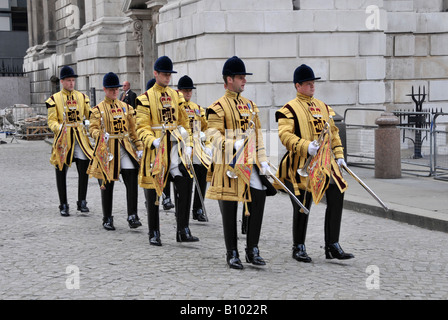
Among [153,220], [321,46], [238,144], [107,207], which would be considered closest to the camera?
[238,144]

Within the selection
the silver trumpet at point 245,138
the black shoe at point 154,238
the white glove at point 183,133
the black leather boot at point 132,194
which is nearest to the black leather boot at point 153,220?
the black shoe at point 154,238

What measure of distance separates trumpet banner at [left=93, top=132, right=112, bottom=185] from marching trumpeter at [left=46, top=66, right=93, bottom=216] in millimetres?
1163

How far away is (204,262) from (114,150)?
8.55 ft

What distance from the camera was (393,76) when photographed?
697 inches

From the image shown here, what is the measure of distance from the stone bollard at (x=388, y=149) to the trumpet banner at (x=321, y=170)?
5.85m

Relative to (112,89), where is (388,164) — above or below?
below

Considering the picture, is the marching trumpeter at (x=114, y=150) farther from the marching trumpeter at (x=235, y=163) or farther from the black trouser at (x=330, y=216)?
the black trouser at (x=330, y=216)

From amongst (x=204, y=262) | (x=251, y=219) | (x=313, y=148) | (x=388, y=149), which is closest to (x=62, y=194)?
(x=204, y=262)

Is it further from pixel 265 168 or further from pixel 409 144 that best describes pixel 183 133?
pixel 409 144

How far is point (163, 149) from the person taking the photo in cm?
854

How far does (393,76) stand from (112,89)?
914 centimetres

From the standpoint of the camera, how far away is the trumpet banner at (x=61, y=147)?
11219mm
